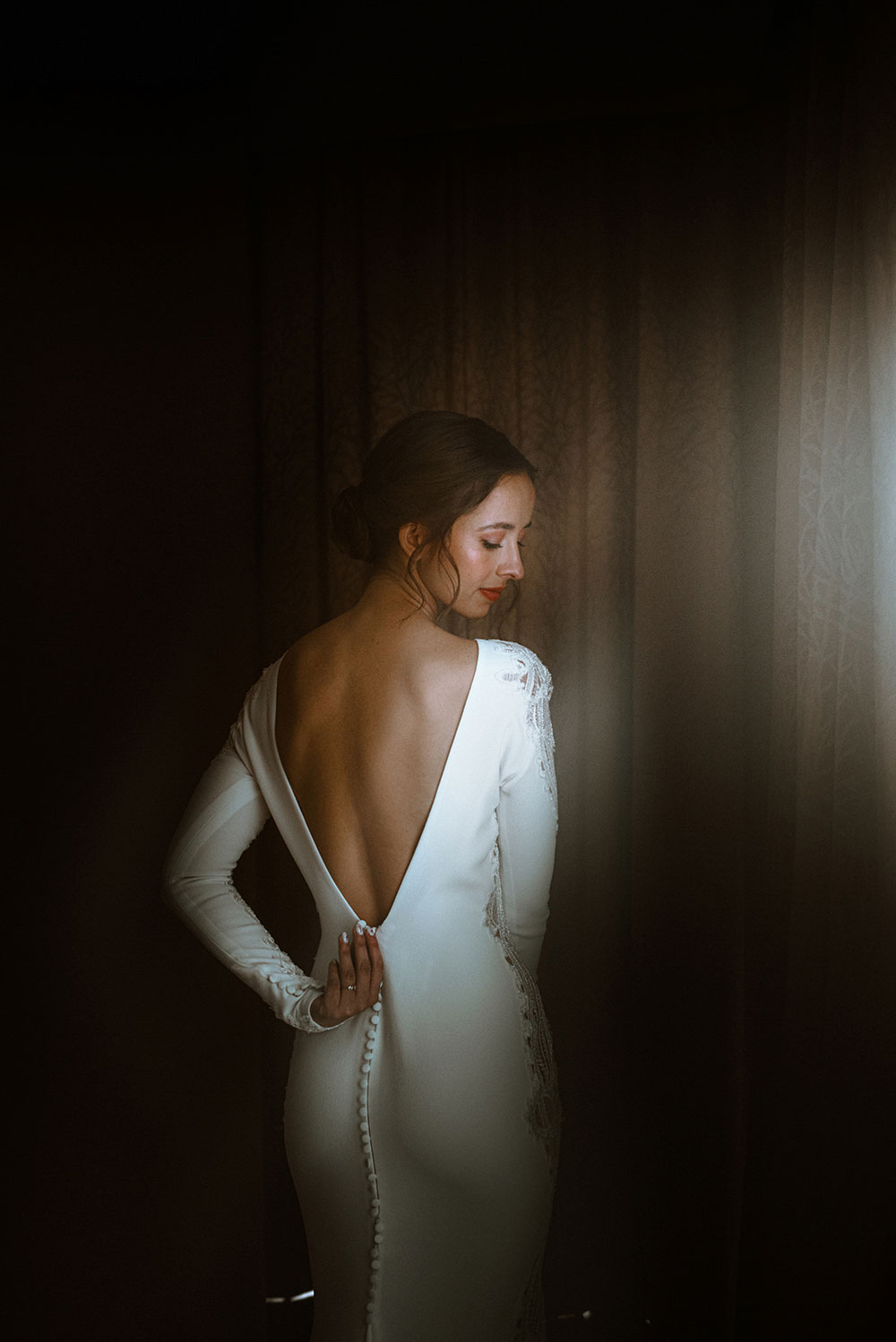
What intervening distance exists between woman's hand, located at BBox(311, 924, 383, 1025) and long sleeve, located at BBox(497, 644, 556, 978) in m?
0.19

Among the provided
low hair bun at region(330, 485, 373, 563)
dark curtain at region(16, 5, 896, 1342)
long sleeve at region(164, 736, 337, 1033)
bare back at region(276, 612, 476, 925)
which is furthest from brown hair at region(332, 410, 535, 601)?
long sleeve at region(164, 736, 337, 1033)

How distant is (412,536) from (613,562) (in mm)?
404

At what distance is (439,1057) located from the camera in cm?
115

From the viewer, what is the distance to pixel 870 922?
1294 mm

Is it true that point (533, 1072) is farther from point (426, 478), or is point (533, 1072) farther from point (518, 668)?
point (426, 478)

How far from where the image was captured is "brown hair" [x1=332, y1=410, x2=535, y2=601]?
3.95 ft

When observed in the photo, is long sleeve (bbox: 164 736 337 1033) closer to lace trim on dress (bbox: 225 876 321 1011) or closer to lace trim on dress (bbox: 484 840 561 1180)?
lace trim on dress (bbox: 225 876 321 1011)

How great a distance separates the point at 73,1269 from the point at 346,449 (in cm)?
119

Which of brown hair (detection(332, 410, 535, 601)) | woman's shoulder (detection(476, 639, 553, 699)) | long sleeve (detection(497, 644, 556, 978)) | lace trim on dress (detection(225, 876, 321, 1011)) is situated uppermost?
brown hair (detection(332, 410, 535, 601))

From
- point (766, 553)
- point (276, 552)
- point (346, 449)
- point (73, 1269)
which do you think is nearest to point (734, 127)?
point (766, 553)

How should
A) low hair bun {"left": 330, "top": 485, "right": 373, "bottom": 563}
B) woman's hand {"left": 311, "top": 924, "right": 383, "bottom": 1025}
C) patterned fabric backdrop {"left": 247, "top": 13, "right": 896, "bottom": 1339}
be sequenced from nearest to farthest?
woman's hand {"left": 311, "top": 924, "right": 383, "bottom": 1025}
low hair bun {"left": 330, "top": 485, "right": 373, "bottom": 563}
patterned fabric backdrop {"left": 247, "top": 13, "right": 896, "bottom": 1339}

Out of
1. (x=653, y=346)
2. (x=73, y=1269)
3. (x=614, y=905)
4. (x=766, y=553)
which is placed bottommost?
(x=73, y=1269)

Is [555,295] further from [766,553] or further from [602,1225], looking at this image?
[602,1225]

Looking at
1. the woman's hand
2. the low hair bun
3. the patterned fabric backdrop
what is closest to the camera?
the woman's hand
